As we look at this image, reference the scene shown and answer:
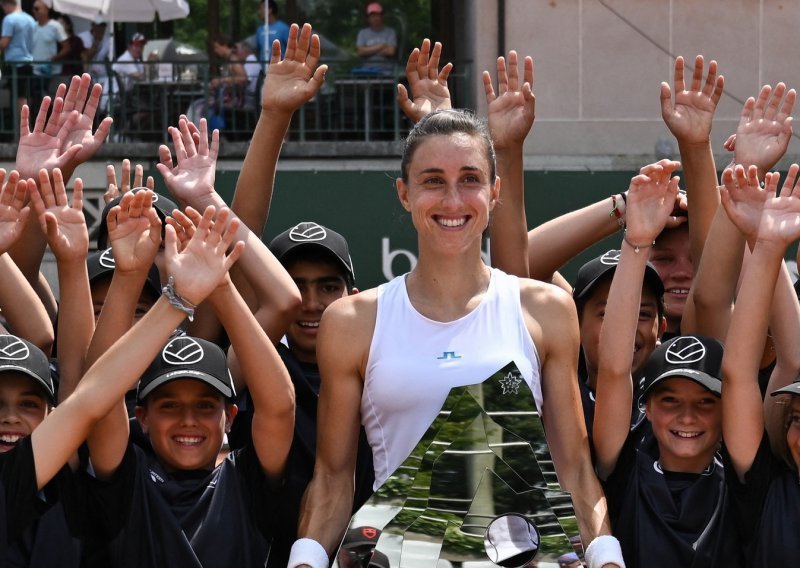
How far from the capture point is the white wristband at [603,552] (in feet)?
12.2

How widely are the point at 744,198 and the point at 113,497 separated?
6.55ft

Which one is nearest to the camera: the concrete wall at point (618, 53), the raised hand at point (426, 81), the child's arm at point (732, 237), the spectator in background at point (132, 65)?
the child's arm at point (732, 237)

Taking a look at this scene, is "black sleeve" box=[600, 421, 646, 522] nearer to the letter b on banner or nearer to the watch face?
the watch face

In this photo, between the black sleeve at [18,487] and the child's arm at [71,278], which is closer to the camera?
the black sleeve at [18,487]

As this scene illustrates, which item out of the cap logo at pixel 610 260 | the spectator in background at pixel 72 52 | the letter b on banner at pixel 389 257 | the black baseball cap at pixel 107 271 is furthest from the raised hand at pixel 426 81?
the spectator in background at pixel 72 52

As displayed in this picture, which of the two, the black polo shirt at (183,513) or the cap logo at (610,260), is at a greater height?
the cap logo at (610,260)

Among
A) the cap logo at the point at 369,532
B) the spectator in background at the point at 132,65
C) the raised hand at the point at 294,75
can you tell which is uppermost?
the raised hand at the point at 294,75

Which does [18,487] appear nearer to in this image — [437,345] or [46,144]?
[437,345]

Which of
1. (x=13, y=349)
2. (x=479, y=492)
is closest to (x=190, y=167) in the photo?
(x=13, y=349)

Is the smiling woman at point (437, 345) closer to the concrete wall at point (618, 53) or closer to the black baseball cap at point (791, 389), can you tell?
the black baseball cap at point (791, 389)

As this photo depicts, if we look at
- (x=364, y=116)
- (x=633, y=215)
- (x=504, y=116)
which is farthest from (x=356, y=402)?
(x=364, y=116)

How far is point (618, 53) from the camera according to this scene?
1290 cm

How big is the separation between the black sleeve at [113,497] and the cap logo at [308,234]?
1128 mm

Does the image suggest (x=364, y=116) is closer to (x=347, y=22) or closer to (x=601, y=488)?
(x=347, y=22)
